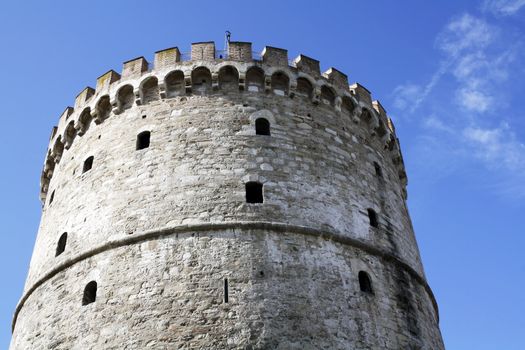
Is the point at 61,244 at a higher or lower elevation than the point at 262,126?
lower

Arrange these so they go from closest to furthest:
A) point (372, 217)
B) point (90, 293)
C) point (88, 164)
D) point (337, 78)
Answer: point (90, 293) → point (372, 217) → point (88, 164) → point (337, 78)

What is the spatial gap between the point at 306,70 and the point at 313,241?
14.3 ft

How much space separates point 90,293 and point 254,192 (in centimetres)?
328

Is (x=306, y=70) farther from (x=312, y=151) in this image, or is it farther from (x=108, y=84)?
(x=108, y=84)

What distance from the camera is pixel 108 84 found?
559 inches

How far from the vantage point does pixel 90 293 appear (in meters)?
11.1

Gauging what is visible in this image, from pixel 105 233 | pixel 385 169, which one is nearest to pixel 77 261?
pixel 105 233

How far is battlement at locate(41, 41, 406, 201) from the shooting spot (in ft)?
44.2

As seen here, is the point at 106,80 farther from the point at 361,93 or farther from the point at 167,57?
the point at 361,93

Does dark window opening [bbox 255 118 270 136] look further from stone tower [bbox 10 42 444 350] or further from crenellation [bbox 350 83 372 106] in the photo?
crenellation [bbox 350 83 372 106]

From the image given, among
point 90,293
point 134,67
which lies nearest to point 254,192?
point 90,293

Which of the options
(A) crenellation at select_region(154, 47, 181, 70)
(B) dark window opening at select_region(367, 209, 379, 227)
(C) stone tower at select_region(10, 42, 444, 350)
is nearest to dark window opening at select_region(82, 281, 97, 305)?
(C) stone tower at select_region(10, 42, 444, 350)

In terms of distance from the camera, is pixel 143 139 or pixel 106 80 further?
pixel 106 80

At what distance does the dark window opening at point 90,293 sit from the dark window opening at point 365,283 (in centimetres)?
445
